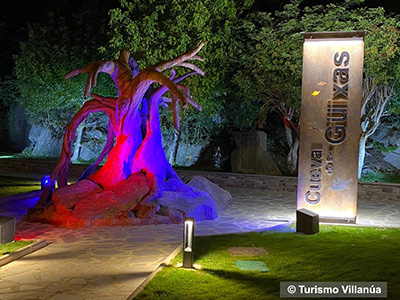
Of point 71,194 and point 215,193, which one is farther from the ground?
point 71,194

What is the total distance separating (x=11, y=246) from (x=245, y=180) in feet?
41.6

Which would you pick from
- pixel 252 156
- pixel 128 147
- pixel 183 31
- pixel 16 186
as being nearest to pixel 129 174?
pixel 128 147

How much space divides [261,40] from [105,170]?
9.68 m

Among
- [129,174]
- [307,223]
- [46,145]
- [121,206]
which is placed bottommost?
[307,223]

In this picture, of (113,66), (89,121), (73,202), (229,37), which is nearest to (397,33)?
(229,37)

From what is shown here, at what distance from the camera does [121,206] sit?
11.6 metres

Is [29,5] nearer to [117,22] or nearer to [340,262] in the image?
[117,22]

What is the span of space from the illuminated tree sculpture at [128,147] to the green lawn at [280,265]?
117 inches

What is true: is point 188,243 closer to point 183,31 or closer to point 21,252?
point 21,252

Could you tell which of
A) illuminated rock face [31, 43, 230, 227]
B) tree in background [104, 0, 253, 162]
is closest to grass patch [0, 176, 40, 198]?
illuminated rock face [31, 43, 230, 227]

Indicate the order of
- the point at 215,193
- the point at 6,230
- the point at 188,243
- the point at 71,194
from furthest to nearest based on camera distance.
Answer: the point at 215,193, the point at 71,194, the point at 6,230, the point at 188,243

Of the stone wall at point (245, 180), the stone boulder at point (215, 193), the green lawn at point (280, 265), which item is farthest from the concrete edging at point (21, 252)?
the stone wall at point (245, 180)

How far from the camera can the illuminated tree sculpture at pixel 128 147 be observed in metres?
→ 11.8

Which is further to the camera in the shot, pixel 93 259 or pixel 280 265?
pixel 93 259
